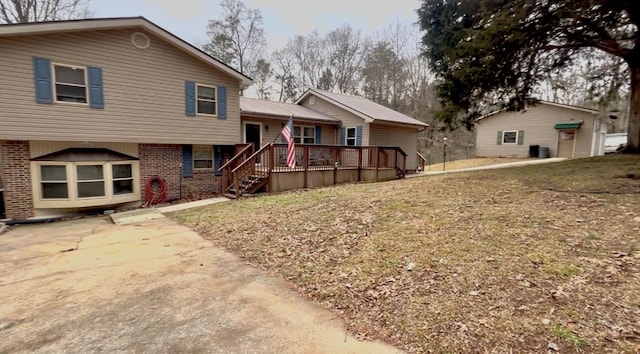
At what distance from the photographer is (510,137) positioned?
21984 mm

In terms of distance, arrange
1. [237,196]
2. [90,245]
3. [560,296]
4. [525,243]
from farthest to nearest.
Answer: [237,196] < [90,245] < [525,243] < [560,296]

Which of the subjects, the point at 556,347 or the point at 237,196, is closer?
the point at 556,347

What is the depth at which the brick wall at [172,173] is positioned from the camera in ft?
35.2

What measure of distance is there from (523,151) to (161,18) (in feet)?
89.8

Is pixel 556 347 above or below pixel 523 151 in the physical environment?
below

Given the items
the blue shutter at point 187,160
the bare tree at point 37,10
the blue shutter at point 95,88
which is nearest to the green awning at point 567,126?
the blue shutter at point 187,160

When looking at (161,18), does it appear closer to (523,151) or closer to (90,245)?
(90,245)

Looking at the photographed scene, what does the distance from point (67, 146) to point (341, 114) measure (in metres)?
11.3

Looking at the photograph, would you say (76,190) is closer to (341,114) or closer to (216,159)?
(216,159)

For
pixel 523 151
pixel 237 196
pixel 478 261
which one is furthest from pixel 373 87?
pixel 478 261

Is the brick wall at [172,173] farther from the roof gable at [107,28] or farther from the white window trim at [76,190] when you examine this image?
the roof gable at [107,28]

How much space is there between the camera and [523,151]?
2136 cm

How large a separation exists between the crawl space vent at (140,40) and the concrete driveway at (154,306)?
7045 millimetres

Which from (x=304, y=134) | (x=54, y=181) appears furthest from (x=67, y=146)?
(x=304, y=134)
